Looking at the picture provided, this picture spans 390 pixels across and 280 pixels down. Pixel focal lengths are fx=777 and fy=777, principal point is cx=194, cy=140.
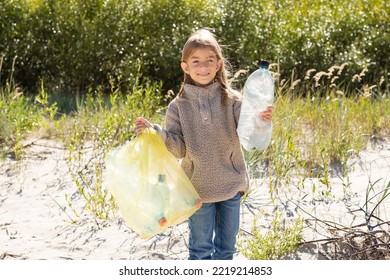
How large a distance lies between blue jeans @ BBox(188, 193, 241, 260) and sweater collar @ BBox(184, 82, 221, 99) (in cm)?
50

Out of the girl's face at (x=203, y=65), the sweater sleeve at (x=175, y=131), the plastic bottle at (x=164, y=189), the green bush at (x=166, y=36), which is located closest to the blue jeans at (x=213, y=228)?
the plastic bottle at (x=164, y=189)

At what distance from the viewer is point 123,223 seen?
4.89 metres

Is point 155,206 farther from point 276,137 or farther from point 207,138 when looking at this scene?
point 276,137

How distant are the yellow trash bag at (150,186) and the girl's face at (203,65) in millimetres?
331

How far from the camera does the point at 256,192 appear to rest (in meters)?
5.23

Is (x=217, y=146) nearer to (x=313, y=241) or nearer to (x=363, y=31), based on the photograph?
(x=313, y=241)

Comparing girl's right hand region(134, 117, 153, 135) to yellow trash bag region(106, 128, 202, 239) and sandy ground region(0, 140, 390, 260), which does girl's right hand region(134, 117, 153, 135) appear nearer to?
yellow trash bag region(106, 128, 202, 239)

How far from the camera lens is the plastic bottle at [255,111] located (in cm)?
353

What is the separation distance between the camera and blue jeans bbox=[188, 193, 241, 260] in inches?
144

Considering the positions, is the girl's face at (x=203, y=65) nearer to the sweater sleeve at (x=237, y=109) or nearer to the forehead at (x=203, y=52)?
the forehead at (x=203, y=52)

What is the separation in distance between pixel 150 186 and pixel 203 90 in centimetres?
51

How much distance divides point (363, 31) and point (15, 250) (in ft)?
18.0

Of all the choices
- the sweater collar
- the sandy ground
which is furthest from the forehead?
the sandy ground

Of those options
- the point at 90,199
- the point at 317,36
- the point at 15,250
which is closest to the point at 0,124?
the point at 90,199
